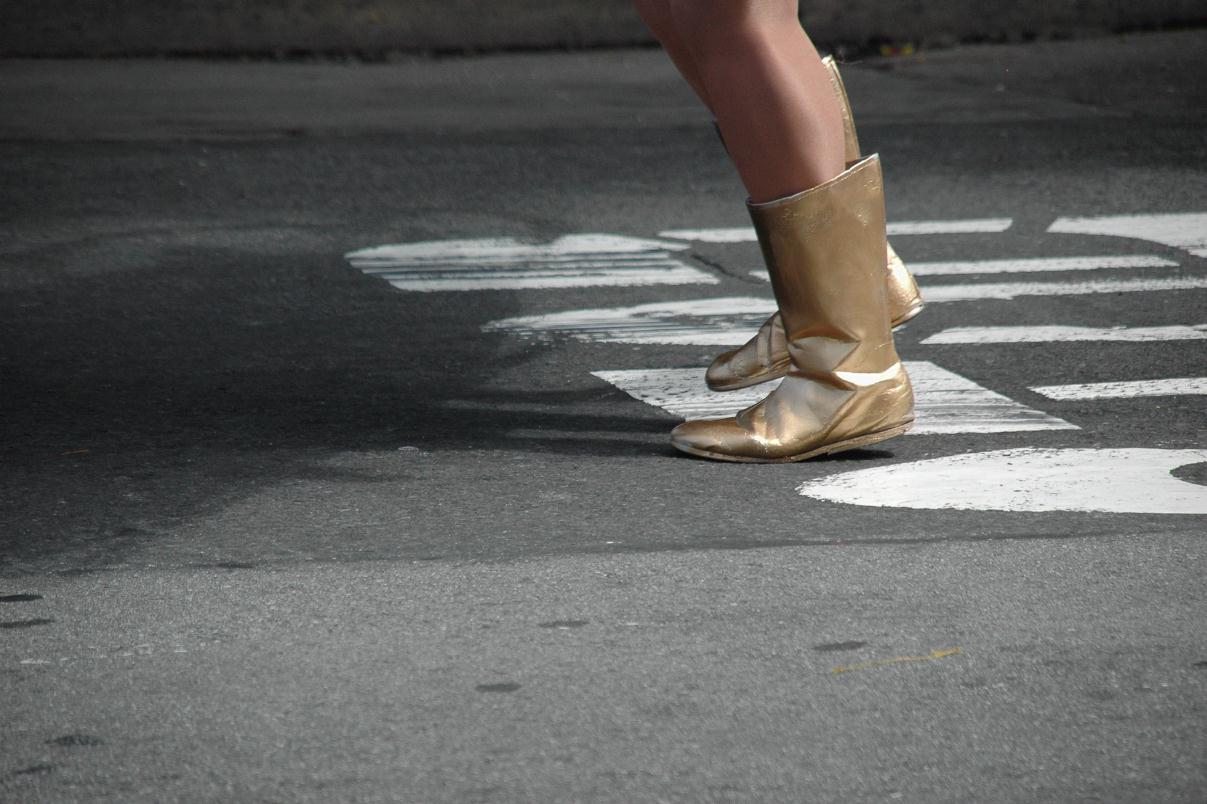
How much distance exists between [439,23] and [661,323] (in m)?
8.09

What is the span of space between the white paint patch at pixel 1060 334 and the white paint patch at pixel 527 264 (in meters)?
1.04

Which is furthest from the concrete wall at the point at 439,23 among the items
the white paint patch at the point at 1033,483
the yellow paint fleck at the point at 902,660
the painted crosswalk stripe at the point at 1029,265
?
the yellow paint fleck at the point at 902,660

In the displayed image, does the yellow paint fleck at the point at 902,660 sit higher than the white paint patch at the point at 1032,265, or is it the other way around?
the white paint patch at the point at 1032,265

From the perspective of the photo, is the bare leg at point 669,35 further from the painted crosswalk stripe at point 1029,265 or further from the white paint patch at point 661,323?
the painted crosswalk stripe at point 1029,265

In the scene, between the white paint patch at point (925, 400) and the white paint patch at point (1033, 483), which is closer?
the white paint patch at point (1033, 483)

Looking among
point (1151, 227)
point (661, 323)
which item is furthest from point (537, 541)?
point (1151, 227)

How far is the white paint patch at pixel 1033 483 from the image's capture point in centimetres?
333

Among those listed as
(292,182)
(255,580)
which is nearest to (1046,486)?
(255,580)

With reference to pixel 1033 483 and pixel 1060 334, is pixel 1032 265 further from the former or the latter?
pixel 1033 483

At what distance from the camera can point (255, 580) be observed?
2.97 meters

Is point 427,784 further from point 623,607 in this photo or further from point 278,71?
point 278,71

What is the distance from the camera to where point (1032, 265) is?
5.97 metres

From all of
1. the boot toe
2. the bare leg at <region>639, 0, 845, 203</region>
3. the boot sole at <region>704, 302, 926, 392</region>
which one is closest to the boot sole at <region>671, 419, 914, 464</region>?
the boot toe

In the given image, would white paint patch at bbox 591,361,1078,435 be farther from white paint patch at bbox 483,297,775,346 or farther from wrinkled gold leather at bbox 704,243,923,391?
white paint patch at bbox 483,297,775,346
